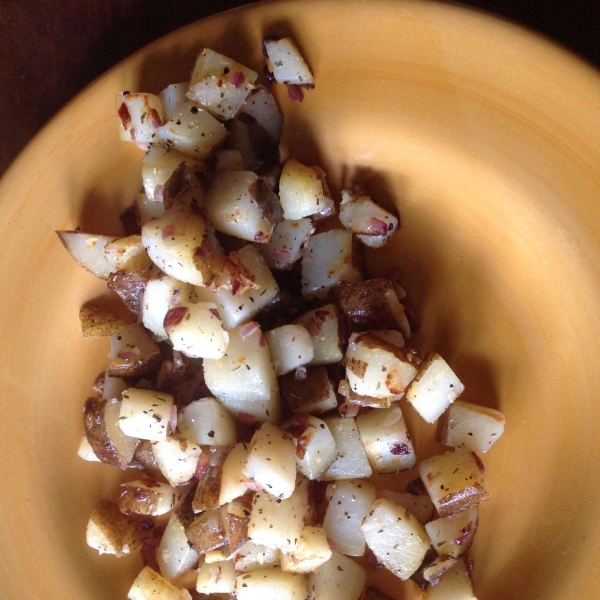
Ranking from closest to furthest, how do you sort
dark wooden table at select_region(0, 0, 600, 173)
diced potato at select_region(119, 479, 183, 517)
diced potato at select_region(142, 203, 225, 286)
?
diced potato at select_region(142, 203, 225, 286), diced potato at select_region(119, 479, 183, 517), dark wooden table at select_region(0, 0, 600, 173)

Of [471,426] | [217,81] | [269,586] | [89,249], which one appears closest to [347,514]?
[269,586]

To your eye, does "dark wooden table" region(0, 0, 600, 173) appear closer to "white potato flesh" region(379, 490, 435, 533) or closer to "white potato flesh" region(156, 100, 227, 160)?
"white potato flesh" region(156, 100, 227, 160)

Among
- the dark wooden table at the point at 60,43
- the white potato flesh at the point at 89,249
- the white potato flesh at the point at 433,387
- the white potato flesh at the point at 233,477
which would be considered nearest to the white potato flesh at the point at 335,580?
the white potato flesh at the point at 233,477

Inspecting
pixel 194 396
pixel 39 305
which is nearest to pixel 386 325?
pixel 194 396

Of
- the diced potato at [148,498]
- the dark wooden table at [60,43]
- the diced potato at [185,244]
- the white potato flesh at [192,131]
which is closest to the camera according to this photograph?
the diced potato at [185,244]

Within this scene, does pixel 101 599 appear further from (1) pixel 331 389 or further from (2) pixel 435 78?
(2) pixel 435 78

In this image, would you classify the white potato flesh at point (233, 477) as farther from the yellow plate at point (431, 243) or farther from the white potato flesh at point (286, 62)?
the white potato flesh at point (286, 62)

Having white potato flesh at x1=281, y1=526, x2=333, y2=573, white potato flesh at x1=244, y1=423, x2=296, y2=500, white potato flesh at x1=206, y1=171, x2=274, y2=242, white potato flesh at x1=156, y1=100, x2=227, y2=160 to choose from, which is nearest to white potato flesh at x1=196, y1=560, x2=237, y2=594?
white potato flesh at x1=281, y1=526, x2=333, y2=573
